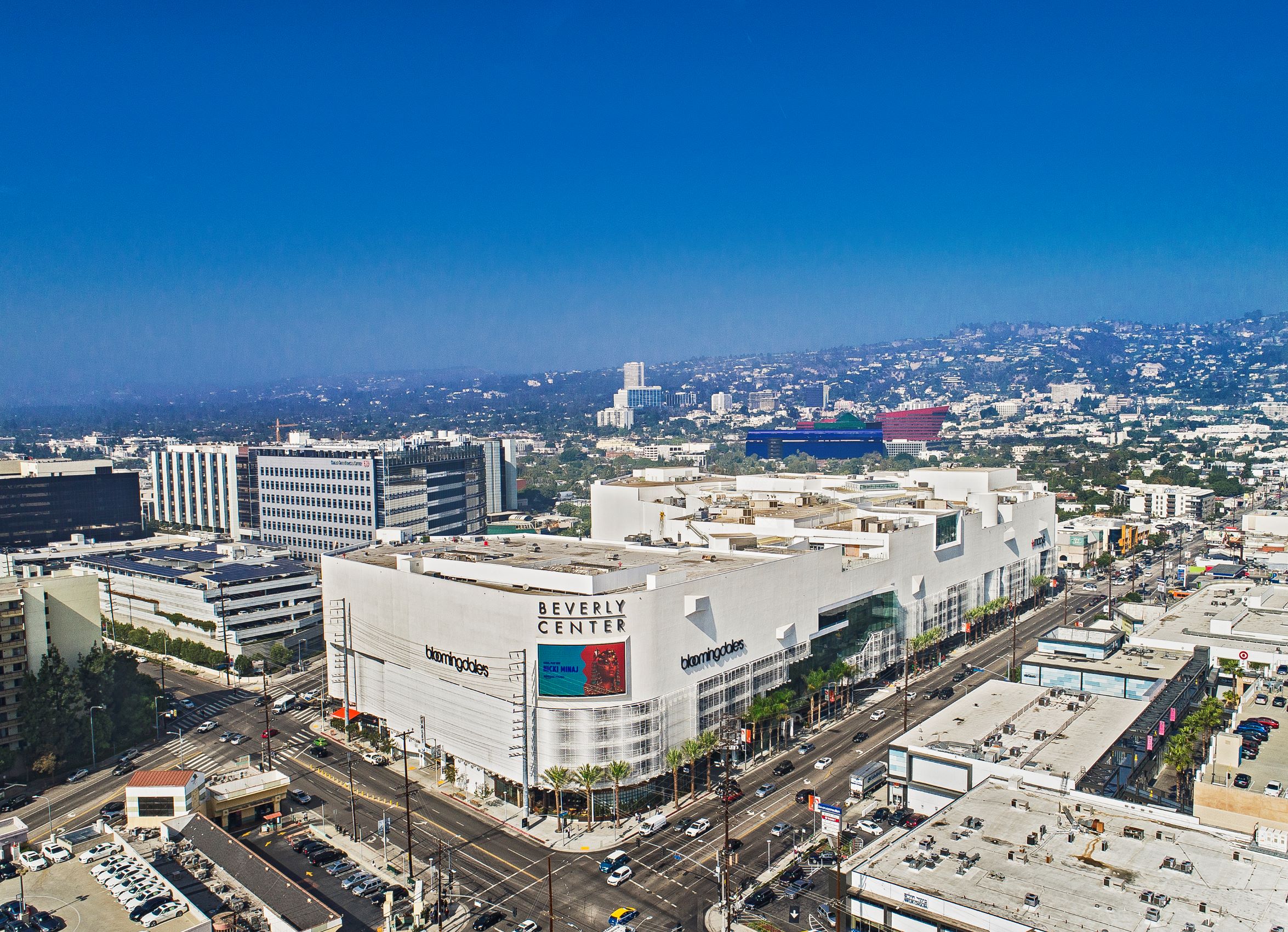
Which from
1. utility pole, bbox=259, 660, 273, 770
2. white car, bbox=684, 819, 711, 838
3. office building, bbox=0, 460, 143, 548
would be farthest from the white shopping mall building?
office building, bbox=0, 460, 143, 548

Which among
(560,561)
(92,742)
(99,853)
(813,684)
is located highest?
(560,561)

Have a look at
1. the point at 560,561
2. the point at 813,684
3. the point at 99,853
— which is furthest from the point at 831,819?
the point at 99,853

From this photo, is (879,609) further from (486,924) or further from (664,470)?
(664,470)

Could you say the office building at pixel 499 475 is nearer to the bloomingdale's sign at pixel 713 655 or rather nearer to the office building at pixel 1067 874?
the bloomingdale's sign at pixel 713 655

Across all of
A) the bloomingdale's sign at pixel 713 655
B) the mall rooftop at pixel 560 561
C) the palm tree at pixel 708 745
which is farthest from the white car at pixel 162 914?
the bloomingdale's sign at pixel 713 655

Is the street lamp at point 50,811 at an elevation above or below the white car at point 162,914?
below

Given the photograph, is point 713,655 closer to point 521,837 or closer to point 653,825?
point 653,825
